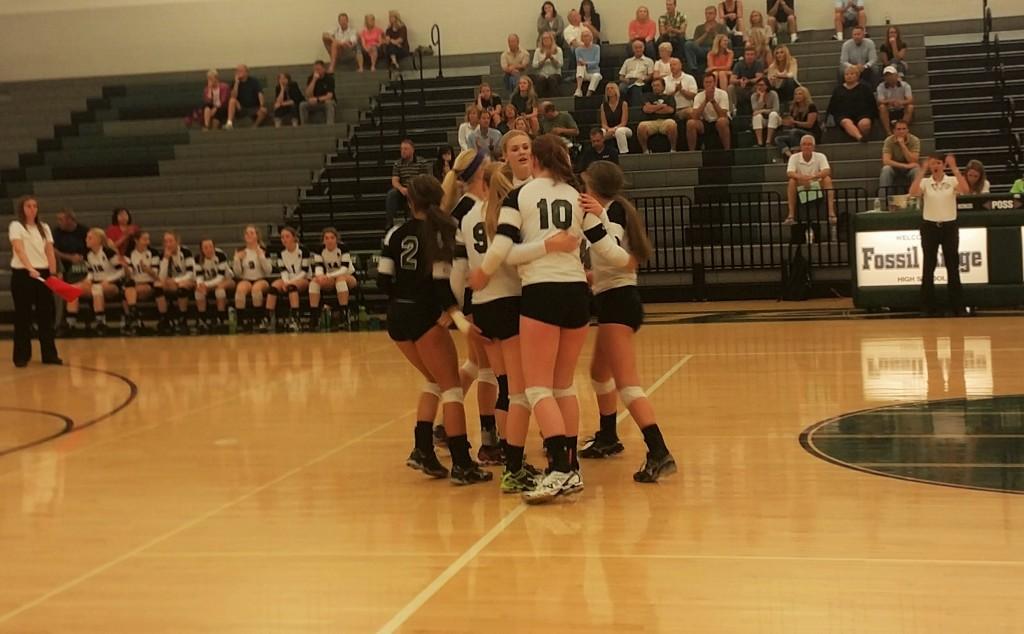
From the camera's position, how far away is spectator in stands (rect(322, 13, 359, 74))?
915 inches

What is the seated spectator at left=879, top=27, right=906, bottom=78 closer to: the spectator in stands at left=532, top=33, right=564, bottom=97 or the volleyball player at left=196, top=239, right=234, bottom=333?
the spectator in stands at left=532, top=33, right=564, bottom=97

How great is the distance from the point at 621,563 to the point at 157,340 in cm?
1176

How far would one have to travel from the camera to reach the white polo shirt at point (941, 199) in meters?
13.4

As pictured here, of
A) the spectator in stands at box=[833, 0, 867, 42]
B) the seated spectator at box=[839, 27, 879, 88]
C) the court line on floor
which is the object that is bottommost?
the court line on floor

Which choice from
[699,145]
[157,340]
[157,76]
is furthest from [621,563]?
[157,76]

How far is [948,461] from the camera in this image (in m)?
6.68

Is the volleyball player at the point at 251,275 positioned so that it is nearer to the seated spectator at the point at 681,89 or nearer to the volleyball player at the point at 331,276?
the volleyball player at the point at 331,276

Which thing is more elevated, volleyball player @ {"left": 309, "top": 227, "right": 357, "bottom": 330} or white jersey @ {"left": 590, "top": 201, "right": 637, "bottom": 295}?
white jersey @ {"left": 590, "top": 201, "right": 637, "bottom": 295}

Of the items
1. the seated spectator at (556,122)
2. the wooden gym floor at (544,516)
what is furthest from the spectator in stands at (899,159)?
the wooden gym floor at (544,516)

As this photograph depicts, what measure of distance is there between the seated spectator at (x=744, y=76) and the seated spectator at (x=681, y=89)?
62cm

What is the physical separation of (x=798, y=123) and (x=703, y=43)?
3.14 meters

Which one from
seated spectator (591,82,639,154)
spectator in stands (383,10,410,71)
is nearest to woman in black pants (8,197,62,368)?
seated spectator (591,82,639,154)

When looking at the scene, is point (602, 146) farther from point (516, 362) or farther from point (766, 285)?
point (516, 362)

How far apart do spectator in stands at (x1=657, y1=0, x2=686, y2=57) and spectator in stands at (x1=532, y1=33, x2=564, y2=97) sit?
1.74 m
